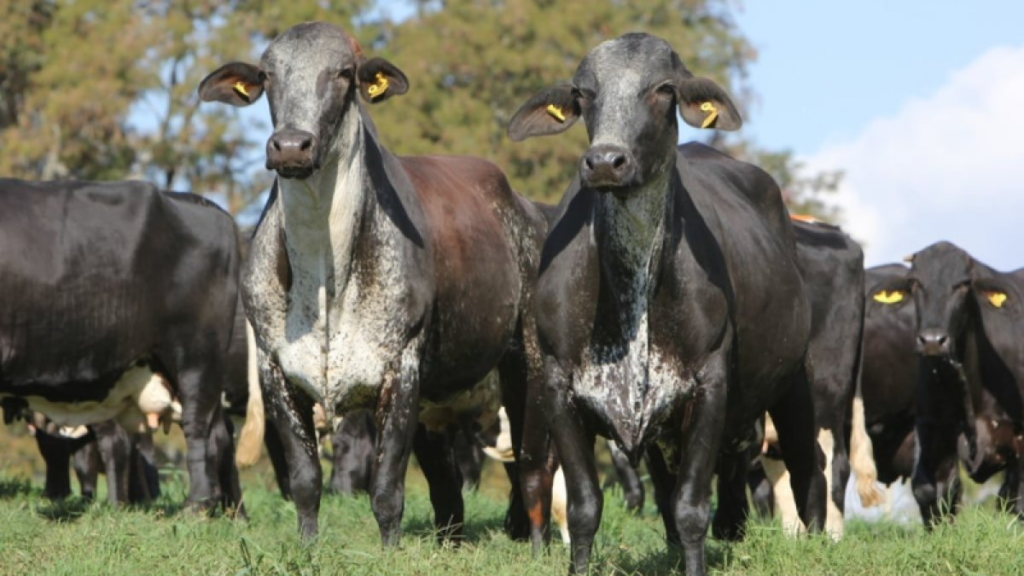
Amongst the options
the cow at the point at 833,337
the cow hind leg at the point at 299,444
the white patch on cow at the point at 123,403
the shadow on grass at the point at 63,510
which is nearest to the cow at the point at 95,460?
the white patch on cow at the point at 123,403

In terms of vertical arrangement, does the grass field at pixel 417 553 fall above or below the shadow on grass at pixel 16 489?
above

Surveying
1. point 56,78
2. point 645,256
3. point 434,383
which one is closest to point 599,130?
point 645,256

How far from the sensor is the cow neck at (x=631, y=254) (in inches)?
290

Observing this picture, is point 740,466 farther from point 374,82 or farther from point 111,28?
point 111,28

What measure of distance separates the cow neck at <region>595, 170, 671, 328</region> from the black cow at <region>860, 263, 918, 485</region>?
9073 mm

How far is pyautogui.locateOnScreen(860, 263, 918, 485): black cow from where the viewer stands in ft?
53.5

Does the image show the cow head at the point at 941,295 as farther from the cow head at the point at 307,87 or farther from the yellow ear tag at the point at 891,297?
the cow head at the point at 307,87

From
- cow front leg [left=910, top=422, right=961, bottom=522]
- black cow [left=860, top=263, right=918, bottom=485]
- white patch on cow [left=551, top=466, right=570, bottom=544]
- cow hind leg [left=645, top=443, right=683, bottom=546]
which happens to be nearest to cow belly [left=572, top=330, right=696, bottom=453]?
cow hind leg [left=645, top=443, right=683, bottom=546]

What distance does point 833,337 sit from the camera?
1166 cm

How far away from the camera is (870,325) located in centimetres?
1656

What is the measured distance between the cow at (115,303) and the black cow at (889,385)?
23.3ft

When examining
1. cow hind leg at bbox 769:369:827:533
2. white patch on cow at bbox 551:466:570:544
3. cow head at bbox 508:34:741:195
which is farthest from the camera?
white patch on cow at bbox 551:466:570:544

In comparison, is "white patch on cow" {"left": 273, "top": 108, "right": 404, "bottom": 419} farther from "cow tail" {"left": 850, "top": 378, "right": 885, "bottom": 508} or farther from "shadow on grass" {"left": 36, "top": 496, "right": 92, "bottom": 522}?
"cow tail" {"left": 850, "top": 378, "right": 885, "bottom": 508}

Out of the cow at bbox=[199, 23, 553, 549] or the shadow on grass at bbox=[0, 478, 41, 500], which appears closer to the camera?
the cow at bbox=[199, 23, 553, 549]
